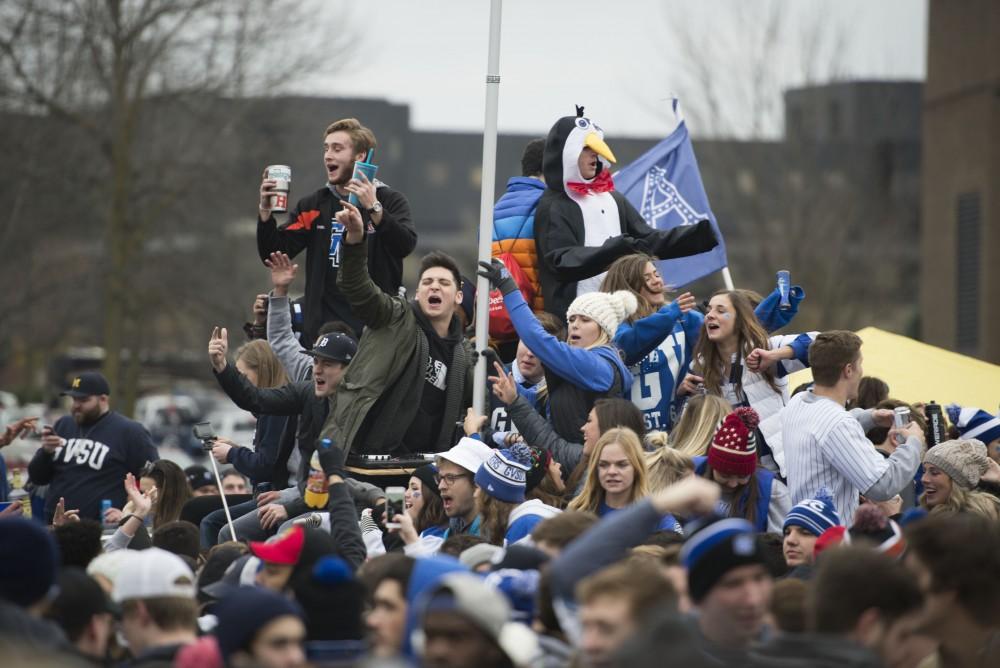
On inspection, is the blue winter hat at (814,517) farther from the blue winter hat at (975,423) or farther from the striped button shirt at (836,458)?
the blue winter hat at (975,423)

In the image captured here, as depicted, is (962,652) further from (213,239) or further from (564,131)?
(213,239)

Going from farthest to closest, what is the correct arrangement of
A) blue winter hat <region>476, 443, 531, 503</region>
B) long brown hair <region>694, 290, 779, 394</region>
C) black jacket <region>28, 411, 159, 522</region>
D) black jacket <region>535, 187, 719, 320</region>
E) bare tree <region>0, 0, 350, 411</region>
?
1. bare tree <region>0, 0, 350, 411</region>
2. black jacket <region>28, 411, 159, 522</region>
3. black jacket <region>535, 187, 719, 320</region>
4. long brown hair <region>694, 290, 779, 394</region>
5. blue winter hat <region>476, 443, 531, 503</region>

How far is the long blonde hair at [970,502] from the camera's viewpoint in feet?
27.8

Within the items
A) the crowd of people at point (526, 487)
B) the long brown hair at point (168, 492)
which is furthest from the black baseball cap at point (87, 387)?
the long brown hair at point (168, 492)

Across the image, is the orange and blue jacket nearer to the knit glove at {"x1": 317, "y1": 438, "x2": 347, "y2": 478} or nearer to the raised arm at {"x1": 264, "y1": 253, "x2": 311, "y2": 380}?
the raised arm at {"x1": 264, "y1": 253, "x2": 311, "y2": 380}

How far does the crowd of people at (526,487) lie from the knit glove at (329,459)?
0.05 feet

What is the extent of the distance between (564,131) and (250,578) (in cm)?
434

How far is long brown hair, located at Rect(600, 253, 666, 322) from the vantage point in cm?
948

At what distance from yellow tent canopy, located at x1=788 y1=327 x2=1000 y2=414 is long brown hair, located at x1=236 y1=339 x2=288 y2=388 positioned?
147 inches

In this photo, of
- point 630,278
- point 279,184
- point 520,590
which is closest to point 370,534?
point 279,184

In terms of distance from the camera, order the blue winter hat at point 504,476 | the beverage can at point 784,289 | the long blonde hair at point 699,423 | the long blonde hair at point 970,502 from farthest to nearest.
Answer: the beverage can at point 784,289 < the long blonde hair at point 699,423 < the long blonde hair at point 970,502 < the blue winter hat at point 504,476

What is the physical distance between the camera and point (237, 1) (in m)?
29.6

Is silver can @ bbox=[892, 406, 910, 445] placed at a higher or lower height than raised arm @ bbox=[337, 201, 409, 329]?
lower

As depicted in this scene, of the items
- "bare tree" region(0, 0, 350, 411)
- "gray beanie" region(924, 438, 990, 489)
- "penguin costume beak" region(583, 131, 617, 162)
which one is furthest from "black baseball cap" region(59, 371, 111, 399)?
"bare tree" region(0, 0, 350, 411)
